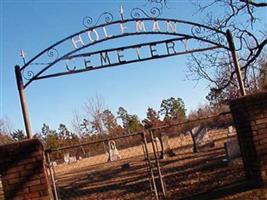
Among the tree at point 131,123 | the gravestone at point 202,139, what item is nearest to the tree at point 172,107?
the tree at point 131,123

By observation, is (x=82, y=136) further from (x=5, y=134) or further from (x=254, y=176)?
(x=254, y=176)

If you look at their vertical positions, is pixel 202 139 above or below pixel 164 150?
above

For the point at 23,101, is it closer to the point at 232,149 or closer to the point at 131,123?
the point at 232,149

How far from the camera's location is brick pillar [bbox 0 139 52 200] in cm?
669

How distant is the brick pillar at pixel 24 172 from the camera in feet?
21.9

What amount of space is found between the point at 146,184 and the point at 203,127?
36.1 ft

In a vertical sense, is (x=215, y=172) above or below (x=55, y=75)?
below

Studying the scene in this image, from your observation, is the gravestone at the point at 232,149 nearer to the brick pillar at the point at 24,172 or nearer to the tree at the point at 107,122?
the brick pillar at the point at 24,172

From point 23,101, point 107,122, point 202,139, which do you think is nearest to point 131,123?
point 107,122

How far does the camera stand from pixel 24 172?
22.0 feet

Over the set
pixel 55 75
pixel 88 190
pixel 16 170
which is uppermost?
pixel 55 75

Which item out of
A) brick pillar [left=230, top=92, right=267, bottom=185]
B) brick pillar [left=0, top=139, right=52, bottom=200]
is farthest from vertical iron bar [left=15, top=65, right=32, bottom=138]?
brick pillar [left=230, top=92, right=267, bottom=185]

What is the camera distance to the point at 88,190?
12.8m

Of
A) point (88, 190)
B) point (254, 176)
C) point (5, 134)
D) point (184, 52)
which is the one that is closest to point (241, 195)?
point (254, 176)
